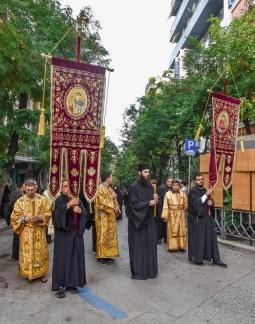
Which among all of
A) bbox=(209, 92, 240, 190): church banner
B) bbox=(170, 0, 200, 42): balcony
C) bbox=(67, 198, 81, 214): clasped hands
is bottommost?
bbox=(67, 198, 81, 214): clasped hands

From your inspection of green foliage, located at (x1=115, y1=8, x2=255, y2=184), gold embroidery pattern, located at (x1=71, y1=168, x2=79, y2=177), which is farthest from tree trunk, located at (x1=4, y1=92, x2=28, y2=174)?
gold embroidery pattern, located at (x1=71, y1=168, x2=79, y2=177)

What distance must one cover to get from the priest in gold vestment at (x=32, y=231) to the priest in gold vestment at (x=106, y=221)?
6.34 feet

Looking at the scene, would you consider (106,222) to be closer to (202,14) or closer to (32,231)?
(32,231)

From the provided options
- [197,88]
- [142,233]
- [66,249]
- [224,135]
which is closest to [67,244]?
[66,249]

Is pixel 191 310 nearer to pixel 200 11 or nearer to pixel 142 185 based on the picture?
pixel 142 185

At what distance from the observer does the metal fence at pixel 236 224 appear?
36.5ft

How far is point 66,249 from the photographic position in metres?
7.19

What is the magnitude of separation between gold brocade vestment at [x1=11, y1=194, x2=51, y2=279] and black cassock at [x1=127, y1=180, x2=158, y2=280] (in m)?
1.57

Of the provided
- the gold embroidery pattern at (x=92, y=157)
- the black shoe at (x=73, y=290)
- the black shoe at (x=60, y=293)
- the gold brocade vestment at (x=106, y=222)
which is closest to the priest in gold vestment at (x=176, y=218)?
the gold brocade vestment at (x=106, y=222)

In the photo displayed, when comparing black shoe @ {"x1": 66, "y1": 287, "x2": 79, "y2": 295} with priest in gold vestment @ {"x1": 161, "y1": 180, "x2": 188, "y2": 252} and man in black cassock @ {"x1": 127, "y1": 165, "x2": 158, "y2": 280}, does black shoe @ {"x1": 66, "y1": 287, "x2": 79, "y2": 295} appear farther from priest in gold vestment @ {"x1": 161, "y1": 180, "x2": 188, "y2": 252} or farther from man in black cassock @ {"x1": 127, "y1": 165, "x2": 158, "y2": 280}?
priest in gold vestment @ {"x1": 161, "y1": 180, "x2": 188, "y2": 252}

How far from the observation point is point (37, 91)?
14.8 meters

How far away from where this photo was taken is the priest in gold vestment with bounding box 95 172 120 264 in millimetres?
9734

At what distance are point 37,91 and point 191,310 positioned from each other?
1038cm

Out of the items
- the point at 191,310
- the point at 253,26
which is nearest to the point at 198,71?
the point at 253,26
